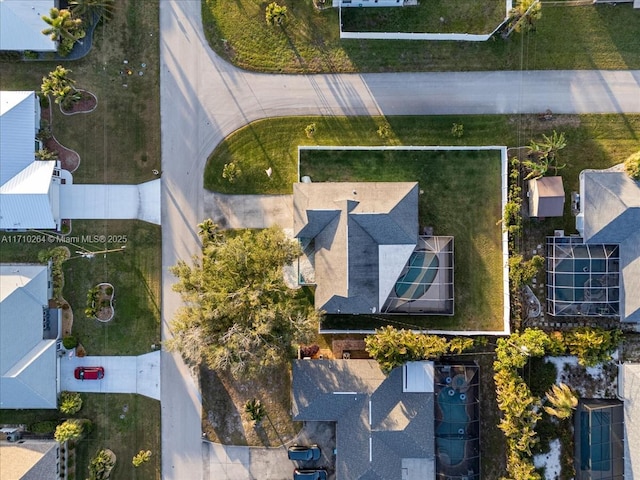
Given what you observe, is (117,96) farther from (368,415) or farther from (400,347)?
(368,415)

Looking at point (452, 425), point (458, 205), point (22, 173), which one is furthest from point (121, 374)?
point (458, 205)

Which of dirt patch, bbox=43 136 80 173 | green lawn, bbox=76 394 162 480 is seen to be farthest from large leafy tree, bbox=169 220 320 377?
dirt patch, bbox=43 136 80 173

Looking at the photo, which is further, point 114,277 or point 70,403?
point 114,277

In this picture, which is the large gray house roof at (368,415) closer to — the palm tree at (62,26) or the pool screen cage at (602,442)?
the pool screen cage at (602,442)

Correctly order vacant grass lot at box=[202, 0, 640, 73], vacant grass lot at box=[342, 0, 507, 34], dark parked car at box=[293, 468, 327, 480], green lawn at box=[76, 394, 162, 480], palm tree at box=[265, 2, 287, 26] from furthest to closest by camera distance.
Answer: green lawn at box=[76, 394, 162, 480] < vacant grass lot at box=[342, 0, 507, 34] < vacant grass lot at box=[202, 0, 640, 73] < dark parked car at box=[293, 468, 327, 480] < palm tree at box=[265, 2, 287, 26]

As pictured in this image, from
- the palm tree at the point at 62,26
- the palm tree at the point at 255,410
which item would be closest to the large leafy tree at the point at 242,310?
the palm tree at the point at 255,410

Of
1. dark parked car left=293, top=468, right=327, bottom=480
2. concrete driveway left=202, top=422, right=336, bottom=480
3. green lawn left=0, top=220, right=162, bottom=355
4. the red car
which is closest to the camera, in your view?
dark parked car left=293, top=468, right=327, bottom=480

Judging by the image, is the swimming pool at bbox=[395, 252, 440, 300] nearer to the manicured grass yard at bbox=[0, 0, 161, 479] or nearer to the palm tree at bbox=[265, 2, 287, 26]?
the manicured grass yard at bbox=[0, 0, 161, 479]
